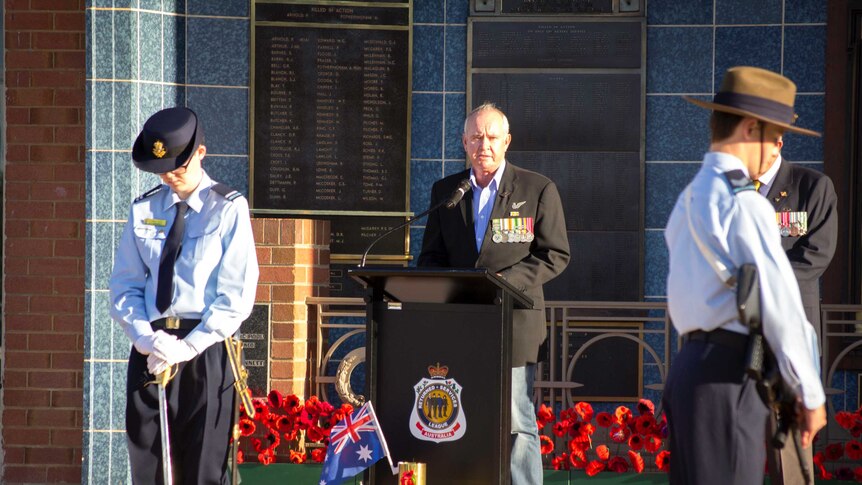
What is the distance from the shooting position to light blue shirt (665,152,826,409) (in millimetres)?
3375

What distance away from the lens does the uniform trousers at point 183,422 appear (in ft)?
14.6

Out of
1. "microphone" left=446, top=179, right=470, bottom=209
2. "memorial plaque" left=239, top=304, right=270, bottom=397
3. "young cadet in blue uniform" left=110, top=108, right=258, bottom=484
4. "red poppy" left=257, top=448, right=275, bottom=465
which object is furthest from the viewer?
"memorial plaque" left=239, top=304, right=270, bottom=397

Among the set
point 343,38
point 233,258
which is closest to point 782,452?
point 233,258

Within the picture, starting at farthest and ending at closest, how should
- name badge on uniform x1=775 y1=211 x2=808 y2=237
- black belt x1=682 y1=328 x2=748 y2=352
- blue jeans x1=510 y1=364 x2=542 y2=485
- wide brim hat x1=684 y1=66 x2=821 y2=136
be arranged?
1. name badge on uniform x1=775 y1=211 x2=808 y2=237
2. blue jeans x1=510 y1=364 x2=542 y2=485
3. wide brim hat x1=684 y1=66 x2=821 y2=136
4. black belt x1=682 y1=328 x2=748 y2=352

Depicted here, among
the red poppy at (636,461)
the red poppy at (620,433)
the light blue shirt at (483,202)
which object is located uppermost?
the light blue shirt at (483,202)

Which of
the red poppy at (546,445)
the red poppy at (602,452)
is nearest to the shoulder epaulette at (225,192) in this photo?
the red poppy at (546,445)

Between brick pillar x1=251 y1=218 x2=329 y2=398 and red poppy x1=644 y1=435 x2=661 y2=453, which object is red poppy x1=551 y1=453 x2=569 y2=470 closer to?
red poppy x1=644 y1=435 x2=661 y2=453

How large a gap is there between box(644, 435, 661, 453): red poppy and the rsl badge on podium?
175 centimetres

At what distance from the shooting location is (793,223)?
5379 mm

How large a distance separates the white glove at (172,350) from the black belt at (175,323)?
0.34 feet

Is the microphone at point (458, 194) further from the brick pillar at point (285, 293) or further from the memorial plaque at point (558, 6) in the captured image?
the memorial plaque at point (558, 6)

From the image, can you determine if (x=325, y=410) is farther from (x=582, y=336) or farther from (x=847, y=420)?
(x=847, y=420)

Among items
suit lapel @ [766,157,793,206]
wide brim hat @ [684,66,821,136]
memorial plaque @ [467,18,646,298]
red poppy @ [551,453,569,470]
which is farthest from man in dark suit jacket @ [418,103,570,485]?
memorial plaque @ [467,18,646,298]

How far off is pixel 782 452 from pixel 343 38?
4.59 meters
